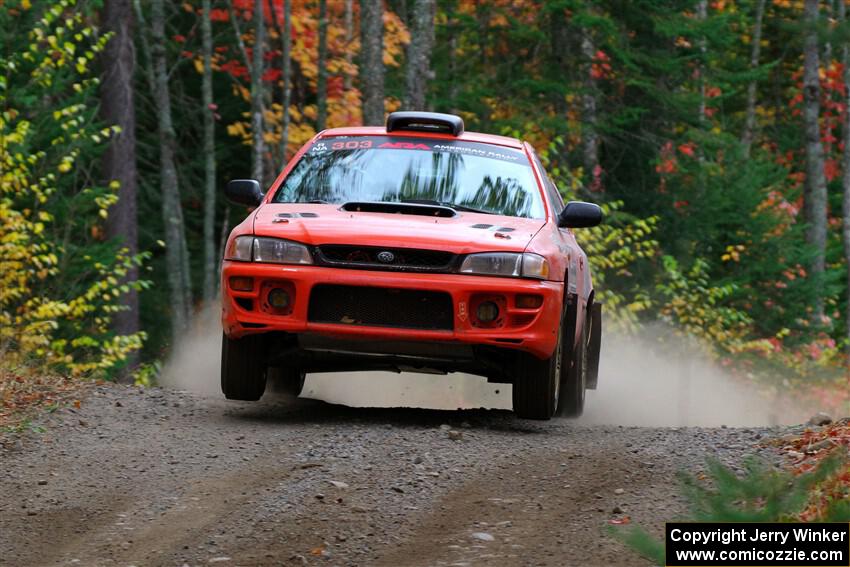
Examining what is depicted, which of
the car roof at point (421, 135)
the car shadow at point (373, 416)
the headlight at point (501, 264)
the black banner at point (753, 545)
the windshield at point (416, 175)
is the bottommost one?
the car shadow at point (373, 416)

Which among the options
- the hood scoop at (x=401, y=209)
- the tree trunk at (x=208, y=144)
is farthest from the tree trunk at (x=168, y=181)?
the hood scoop at (x=401, y=209)

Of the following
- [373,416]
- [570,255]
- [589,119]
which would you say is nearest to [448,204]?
[570,255]

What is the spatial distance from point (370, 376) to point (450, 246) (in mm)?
5013

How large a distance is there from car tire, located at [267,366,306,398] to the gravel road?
759 millimetres

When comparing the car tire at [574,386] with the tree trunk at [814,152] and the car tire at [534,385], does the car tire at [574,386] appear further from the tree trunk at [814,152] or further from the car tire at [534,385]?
the tree trunk at [814,152]

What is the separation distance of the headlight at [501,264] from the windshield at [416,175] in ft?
3.41

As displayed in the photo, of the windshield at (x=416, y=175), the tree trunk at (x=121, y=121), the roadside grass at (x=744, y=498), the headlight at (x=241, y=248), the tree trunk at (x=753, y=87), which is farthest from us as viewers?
the tree trunk at (x=753, y=87)

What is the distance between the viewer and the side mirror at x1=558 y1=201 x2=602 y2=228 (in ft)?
31.7

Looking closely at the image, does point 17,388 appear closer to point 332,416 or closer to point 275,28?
point 332,416

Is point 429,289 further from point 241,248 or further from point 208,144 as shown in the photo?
point 208,144

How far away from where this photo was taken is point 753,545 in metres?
4.30

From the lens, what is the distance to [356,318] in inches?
335

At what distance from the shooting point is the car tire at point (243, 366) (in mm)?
9055

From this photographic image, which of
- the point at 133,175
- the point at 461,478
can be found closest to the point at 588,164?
the point at 133,175
